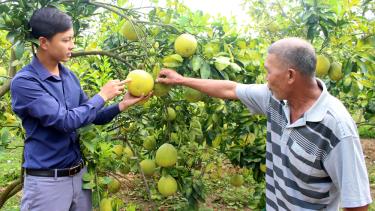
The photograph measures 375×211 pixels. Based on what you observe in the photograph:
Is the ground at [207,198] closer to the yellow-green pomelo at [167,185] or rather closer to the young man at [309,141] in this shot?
the yellow-green pomelo at [167,185]

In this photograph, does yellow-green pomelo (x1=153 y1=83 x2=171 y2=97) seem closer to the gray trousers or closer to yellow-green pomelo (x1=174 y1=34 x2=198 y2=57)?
yellow-green pomelo (x1=174 y1=34 x2=198 y2=57)

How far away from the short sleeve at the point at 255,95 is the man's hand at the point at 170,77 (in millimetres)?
327

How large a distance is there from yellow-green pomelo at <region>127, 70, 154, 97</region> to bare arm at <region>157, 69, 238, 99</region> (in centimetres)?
9

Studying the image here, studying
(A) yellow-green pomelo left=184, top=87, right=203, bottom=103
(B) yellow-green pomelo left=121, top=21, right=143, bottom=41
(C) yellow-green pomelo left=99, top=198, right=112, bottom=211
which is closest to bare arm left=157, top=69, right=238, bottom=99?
(A) yellow-green pomelo left=184, top=87, right=203, bottom=103

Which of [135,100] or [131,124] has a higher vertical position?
[135,100]

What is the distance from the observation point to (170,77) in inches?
91.0

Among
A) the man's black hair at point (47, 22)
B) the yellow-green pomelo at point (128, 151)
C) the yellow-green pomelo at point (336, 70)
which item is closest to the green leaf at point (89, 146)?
the man's black hair at point (47, 22)

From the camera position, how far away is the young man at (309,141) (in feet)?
5.81

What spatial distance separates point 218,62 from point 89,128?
0.75 m

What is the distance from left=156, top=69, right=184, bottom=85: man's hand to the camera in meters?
2.30

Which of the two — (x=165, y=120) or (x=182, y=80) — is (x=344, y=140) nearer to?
(x=182, y=80)

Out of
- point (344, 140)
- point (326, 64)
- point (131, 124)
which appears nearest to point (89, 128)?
point (131, 124)

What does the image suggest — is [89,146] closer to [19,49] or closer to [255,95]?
[19,49]

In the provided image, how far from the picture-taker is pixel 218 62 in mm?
2234
